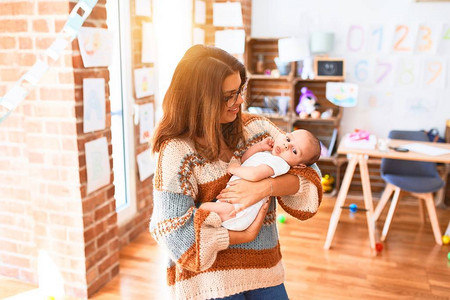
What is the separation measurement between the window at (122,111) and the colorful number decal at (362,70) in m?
2.32

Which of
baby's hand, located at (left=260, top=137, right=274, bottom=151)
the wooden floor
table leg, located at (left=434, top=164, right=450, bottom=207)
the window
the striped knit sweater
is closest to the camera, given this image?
the striped knit sweater

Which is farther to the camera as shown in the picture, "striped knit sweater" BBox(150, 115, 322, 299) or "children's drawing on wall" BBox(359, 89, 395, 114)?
"children's drawing on wall" BBox(359, 89, 395, 114)

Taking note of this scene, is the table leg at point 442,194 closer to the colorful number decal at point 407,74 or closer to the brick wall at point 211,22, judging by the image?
the colorful number decal at point 407,74

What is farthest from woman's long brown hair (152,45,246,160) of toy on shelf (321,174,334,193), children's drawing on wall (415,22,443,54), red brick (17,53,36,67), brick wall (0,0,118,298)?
children's drawing on wall (415,22,443,54)

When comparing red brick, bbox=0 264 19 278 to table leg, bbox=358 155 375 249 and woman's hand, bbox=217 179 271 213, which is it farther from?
table leg, bbox=358 155 375 249

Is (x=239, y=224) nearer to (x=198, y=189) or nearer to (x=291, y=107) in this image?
(x=198, y=189)

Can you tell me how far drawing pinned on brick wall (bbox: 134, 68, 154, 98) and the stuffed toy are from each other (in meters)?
1.61

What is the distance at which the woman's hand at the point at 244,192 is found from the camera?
1265mm

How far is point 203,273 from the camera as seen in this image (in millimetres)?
1303

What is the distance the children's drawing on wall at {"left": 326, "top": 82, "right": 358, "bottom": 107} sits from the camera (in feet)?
13.6

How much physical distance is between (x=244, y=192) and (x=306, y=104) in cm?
313

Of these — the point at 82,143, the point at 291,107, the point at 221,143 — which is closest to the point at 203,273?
the point at 221,143

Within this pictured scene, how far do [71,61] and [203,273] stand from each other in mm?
1367

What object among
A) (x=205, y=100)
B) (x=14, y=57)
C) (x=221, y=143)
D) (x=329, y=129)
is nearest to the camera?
(x=205, y=100)
